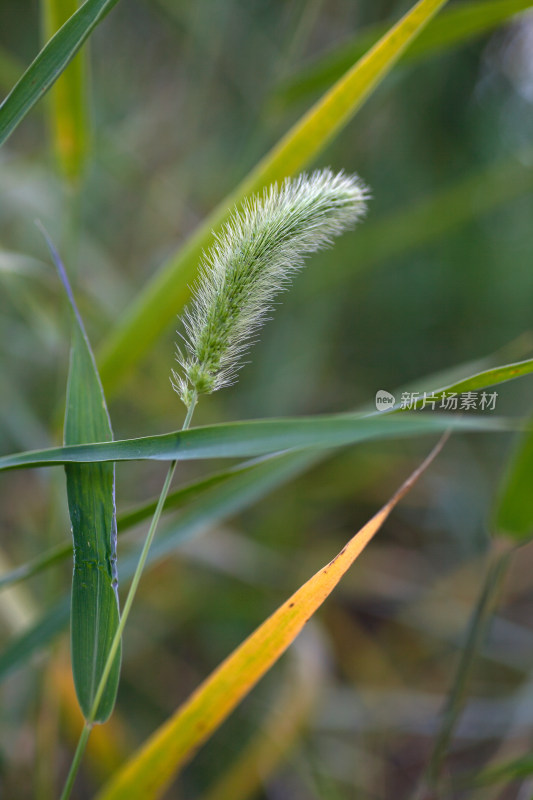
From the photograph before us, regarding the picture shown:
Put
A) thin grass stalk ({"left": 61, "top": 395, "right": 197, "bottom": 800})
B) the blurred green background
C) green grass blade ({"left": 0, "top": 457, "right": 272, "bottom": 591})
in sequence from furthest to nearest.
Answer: the blurred green background
green grass blade ({"left": 0, "top": 457, "right": 272, "bottom": 591})
thin grass stalk ({"left": 61, "top": 395, "right": 197, "bottom": 800})

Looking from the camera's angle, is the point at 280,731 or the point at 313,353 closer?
the point at 280,731

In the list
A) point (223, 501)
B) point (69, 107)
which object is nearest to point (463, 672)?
point (223, 501)

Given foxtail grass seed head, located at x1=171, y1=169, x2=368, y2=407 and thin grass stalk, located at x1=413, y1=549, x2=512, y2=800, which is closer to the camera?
foxtail grass seed head, located at x1=171, y1=169, x2=368, y2=407

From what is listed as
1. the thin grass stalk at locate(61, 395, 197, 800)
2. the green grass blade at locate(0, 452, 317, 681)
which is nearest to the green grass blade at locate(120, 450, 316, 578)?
the green grass blade at locate(0, 452, 317, 681)

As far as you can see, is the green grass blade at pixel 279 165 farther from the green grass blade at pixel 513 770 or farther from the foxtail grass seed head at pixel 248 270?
the green grass blade at pixel 513 770

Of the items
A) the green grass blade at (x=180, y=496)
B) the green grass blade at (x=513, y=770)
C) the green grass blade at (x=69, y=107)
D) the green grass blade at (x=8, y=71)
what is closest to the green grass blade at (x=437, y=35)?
the green grass blade at (x=69, y=107)

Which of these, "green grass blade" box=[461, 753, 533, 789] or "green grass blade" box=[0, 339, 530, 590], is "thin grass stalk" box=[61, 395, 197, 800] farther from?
"green grass blade" box=[461, 753, 533, 789]

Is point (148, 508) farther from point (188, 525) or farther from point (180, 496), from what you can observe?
point (188, 525)

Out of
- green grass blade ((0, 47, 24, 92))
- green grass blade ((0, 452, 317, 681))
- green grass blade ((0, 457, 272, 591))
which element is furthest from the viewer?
green grass blade ((0, 47, 24, 92))
